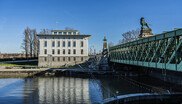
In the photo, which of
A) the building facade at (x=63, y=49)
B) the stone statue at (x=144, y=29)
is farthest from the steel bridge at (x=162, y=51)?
the building facade at (x=63, y=49)

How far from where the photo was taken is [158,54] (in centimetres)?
5406

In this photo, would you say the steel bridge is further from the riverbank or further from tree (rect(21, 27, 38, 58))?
tree (rect(21, 27, 38, 58))

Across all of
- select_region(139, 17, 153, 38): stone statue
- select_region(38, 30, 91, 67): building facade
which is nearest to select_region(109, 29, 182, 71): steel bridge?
select_region(139, 17, 153, 38): stone statue

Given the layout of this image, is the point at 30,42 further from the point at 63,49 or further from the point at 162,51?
the point at 162,51

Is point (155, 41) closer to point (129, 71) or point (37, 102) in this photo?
point (37, 102)

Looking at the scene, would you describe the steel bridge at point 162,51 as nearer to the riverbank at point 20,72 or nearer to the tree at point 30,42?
the riverbank at point 20,72

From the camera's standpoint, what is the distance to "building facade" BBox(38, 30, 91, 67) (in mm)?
146875

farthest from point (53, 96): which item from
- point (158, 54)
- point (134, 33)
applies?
point (134, 33)

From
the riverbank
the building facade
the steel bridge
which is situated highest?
the building facade

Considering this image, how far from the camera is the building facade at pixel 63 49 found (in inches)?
5782

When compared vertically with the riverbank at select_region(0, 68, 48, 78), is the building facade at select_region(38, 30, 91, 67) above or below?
above

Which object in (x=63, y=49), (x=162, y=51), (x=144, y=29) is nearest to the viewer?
(x=162, y=51)

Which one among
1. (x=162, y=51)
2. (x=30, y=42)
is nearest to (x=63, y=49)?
(x=30, y=42)

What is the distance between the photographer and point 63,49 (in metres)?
148
